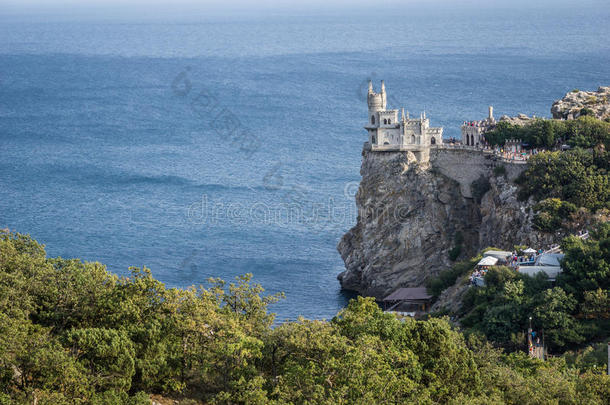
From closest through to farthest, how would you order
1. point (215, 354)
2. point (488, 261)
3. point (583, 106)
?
point (215, 354)
point (488, 261)
point (583, 106)

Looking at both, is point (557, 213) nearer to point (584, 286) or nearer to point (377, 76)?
point (584, 286)

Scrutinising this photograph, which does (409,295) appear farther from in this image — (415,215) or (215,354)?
(215,354)

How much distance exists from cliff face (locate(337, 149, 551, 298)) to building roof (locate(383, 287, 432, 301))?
4.57 meters

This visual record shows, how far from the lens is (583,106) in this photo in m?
99.3

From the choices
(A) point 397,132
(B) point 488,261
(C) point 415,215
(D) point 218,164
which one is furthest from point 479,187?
(D) point 218,164

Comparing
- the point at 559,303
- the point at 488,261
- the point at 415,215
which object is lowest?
the point at 559,303

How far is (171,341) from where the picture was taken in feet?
151

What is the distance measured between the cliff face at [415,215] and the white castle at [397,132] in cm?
94

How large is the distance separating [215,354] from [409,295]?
149 ft

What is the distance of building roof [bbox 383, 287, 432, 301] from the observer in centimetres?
8550

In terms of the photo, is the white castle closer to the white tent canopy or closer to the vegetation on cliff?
the white tent canopy

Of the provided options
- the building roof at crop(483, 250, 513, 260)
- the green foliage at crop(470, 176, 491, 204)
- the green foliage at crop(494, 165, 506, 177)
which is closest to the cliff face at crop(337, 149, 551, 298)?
the green foliage at crop(470, 176, 491, 204)

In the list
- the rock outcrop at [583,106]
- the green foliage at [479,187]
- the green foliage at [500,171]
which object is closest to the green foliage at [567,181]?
the green foliage at [500,171]

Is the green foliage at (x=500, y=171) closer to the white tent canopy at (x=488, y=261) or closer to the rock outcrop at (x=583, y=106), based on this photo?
the rock outcrop at (x=583, y=106)
